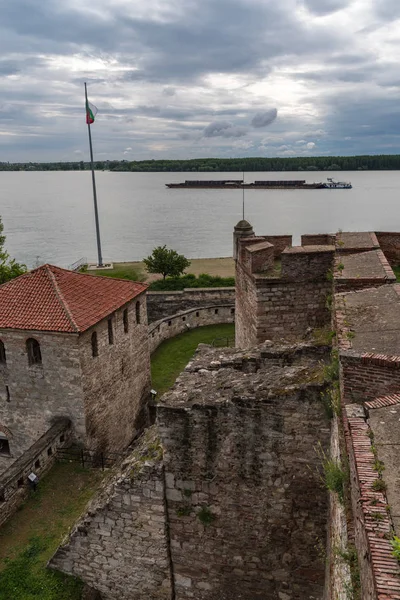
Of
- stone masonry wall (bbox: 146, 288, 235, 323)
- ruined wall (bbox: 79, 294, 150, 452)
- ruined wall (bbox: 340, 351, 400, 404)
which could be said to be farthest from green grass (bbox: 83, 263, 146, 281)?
ruined wall (bbox: 340, 351, 400, 404)

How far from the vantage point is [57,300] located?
549 inches

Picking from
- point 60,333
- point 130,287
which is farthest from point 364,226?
point 60,333

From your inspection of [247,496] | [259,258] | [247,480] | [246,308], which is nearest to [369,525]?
[247,480]

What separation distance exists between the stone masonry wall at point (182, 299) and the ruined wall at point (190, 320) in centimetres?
211

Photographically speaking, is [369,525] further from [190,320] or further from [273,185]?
[273,185]

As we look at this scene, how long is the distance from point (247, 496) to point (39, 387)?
812cm

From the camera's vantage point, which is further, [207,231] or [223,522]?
[207,231]

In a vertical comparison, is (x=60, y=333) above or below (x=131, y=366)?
above

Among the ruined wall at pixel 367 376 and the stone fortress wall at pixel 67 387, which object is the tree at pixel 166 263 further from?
the ruined wall at pixel 367 376

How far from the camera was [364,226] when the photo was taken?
Answer: 65.8 meters

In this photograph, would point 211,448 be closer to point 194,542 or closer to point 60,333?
point 194,542

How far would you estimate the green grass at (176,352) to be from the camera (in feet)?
64.5

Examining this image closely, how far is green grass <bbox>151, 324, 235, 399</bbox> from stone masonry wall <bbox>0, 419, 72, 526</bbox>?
5.28m

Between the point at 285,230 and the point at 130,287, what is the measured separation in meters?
51.0
